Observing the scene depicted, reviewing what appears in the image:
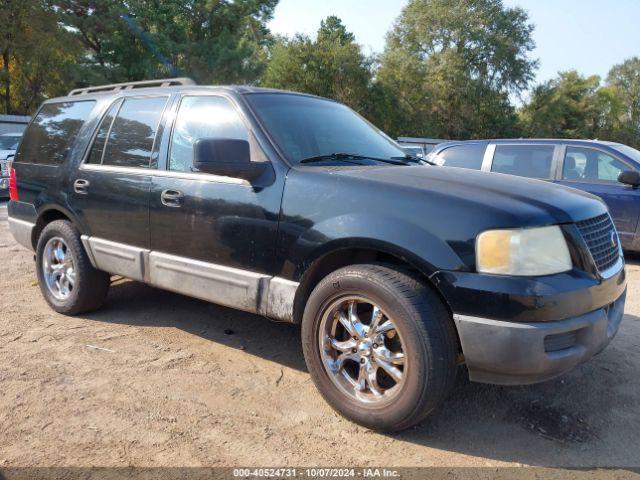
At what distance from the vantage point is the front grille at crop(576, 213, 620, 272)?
2865mm

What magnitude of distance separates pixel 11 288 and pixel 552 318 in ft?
16.4

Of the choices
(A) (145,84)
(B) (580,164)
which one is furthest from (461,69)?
(A) (145,84)

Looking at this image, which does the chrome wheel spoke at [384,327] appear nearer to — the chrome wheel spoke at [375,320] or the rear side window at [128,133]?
the chrome wheel spoke at [375,320]

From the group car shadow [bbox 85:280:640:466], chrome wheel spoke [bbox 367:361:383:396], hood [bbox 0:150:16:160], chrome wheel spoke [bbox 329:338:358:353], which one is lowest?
car shadow [bbox 85:280:640:466]

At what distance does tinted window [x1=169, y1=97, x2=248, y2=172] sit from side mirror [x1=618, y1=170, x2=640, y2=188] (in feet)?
18.5

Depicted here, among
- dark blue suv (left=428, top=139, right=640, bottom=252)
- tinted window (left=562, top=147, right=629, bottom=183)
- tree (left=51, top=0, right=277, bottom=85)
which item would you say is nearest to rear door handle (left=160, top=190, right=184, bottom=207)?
dark blue suv (left=428, top=139, right=640, bottom=252)

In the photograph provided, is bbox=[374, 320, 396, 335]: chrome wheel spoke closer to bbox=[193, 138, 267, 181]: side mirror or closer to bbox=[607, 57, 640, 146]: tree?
bbox=[193, 138, 267, 181]: side mirror

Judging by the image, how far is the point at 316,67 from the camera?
3644cm

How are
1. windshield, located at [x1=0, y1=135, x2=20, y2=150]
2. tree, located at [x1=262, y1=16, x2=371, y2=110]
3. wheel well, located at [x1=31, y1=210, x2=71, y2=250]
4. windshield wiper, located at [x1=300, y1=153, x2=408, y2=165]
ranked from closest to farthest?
windshield wiper, located at [x1=300, y1=153, x2=408, y2=165] → wheel well, located at [x1=31, y1=210, x2=71, y2=250] → windshield, located at [x1=0, y1=135, x2=20, y2=150] → tree, located at [x1=262, y1=16, x2=371, y2=110]

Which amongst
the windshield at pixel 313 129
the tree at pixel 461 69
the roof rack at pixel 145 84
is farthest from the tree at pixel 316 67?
the windshield at pixel 313 129

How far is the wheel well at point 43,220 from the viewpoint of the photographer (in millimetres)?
4797

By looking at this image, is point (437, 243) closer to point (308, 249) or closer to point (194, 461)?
point (308, 249)

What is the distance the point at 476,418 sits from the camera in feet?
10.1

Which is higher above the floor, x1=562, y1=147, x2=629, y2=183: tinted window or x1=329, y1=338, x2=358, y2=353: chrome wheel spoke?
x1=562, y1=147, x2=629, y2=183: tinted window
